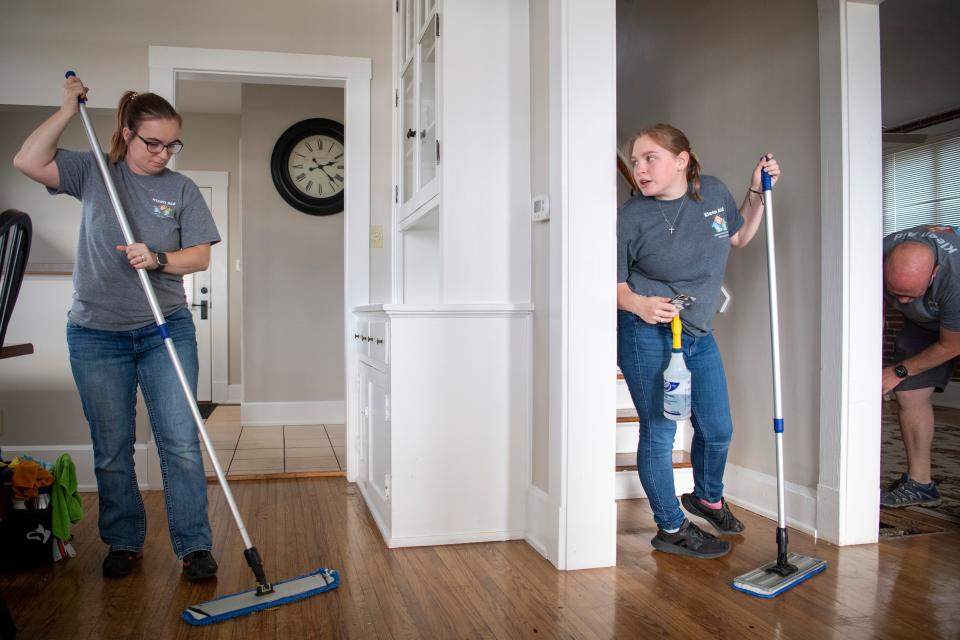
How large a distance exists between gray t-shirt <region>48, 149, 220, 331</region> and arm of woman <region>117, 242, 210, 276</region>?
1.4 inches

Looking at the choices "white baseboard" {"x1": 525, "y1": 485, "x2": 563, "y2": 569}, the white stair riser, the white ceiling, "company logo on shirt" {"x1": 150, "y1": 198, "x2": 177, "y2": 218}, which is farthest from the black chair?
the white ceiling

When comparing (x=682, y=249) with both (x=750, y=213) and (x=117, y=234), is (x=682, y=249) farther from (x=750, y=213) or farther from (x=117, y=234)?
(x=117, y=234)

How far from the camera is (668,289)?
7.53ft

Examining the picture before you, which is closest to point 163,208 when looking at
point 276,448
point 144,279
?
point 144,279

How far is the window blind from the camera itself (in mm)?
5793

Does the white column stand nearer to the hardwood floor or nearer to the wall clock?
the hardwood floor

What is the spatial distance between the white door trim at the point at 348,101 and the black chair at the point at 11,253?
1869 millimetres

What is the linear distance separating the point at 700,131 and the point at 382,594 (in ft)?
7.23

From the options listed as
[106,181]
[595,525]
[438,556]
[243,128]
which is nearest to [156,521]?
[438,556]

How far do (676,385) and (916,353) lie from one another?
4.30ft

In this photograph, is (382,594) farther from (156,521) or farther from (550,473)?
(156,521)

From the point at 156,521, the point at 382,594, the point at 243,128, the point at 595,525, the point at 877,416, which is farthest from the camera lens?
the point at 243,128

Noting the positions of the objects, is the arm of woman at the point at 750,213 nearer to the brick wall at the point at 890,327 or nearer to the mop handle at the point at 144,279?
the mop handle at the point at 144,279

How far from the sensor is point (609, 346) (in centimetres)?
225
